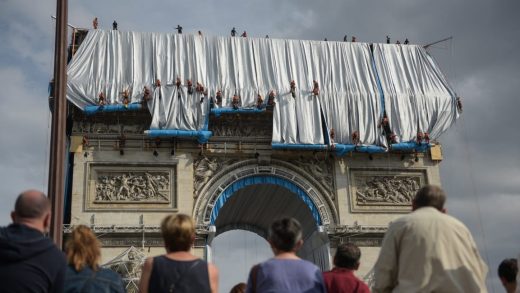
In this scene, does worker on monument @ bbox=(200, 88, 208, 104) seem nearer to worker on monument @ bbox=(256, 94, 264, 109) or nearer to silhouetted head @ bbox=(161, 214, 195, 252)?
worker on monument @ bbox=(256, 94, 264, 109)

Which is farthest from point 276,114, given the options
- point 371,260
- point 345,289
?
point 345,289

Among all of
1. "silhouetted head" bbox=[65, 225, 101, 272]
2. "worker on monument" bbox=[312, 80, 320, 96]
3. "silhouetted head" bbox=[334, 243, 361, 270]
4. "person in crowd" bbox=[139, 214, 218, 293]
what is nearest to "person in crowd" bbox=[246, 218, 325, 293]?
"person in crowd" bbox=[139, 214, 218, 293]

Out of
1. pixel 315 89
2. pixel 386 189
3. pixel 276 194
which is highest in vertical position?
pixel 315 89

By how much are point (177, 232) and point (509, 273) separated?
13.6ft

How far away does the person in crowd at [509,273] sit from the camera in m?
7.45

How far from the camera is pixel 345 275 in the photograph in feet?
22.2

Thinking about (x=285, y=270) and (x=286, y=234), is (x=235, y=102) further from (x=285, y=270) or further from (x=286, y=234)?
(x=285, y=270)

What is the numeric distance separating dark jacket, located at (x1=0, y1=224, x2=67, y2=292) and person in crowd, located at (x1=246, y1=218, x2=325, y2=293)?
1.82 meters

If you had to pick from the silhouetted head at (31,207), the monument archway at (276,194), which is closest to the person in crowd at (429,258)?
the silhouetted head at (31,207)

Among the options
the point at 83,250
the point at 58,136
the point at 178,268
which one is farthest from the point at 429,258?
the point at 58,136

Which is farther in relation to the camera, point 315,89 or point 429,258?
point 315,89

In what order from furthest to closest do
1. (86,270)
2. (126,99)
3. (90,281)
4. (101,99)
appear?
(126,99)
(101,99)
(86,270)
(90,281)

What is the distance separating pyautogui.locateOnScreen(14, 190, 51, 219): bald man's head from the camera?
16.5 ft

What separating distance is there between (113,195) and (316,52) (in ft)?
38.1
